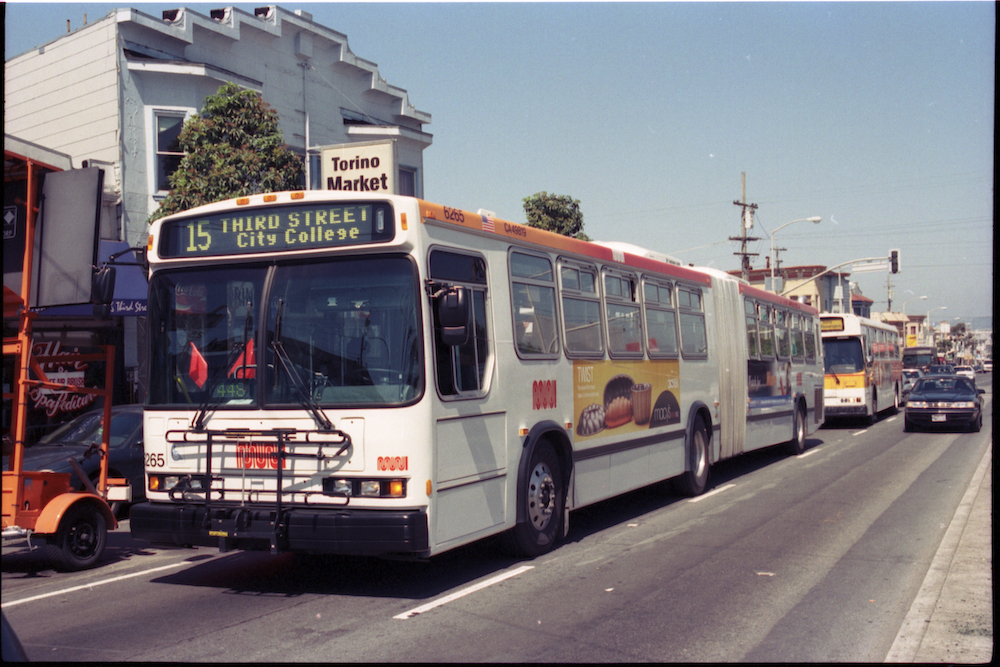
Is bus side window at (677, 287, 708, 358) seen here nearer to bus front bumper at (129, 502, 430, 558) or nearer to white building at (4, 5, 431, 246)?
bus front bumper at (129, 502, 430, 558)

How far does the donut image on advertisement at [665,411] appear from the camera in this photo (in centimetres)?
1109

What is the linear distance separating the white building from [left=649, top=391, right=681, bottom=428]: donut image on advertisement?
1271 cm

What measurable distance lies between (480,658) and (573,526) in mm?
5000

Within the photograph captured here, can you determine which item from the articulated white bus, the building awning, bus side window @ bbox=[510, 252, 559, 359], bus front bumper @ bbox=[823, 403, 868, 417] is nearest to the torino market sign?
the building awning

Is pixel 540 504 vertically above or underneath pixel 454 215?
underneath

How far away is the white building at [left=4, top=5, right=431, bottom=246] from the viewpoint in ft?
63.3

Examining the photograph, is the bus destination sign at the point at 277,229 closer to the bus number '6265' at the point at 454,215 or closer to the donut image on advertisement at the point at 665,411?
the bus number '6265' at the point at 454,215

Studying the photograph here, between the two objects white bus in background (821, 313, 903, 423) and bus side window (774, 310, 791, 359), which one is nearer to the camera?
bus side window (774, 310, 791, 359)

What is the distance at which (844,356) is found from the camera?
25.4 m

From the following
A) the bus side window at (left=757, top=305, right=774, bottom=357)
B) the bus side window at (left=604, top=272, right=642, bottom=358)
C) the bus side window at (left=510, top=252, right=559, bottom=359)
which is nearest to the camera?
the bus side window at (left=510, top=252, right=559, bottom=359)

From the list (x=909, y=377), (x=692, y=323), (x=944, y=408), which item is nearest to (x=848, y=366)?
(x=944, y=408)

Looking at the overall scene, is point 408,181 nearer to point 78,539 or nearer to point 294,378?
point 78,539

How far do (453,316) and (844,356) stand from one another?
21354mm

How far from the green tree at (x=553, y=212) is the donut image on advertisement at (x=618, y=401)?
56.4 ft
